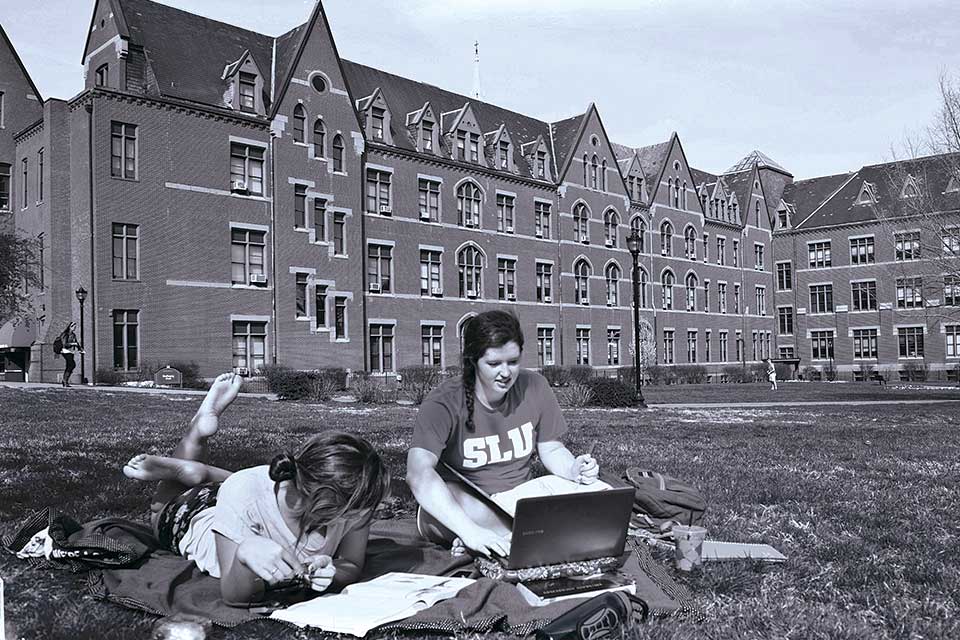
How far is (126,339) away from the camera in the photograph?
30.4 metres

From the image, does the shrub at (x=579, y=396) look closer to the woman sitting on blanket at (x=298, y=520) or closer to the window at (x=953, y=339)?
the woman sitting on blanket at (x=298, y=520)

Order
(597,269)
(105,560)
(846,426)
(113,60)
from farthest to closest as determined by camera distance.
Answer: (597,269) → (113,60) → (846,426) → (105,560)

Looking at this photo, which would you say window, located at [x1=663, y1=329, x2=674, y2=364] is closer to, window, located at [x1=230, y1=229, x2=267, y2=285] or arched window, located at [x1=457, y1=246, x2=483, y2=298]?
arched window, located at [x1=457, y1=246, x2=483, y2=298]

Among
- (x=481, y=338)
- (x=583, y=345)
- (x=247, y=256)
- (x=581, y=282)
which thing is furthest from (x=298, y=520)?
(x=581, y=282)

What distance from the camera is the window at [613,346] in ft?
169

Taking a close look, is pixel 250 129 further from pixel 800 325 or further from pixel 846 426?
pixel 800 325

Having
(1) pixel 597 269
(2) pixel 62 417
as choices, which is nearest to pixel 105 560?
(2) pixel 62 417

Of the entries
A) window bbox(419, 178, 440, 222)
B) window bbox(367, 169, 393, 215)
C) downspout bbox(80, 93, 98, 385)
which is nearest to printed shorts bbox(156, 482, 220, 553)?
downspout bbox(80, 93, 98, 385)

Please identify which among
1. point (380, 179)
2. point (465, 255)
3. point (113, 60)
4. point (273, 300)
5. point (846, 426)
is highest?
point (113, 60)

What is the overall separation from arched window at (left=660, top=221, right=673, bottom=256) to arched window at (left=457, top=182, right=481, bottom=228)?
686 inches

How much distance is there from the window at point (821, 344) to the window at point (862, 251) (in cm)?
557

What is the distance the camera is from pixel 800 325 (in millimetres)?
65125

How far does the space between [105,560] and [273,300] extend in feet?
99.7

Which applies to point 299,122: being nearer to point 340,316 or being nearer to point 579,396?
point 340,316
